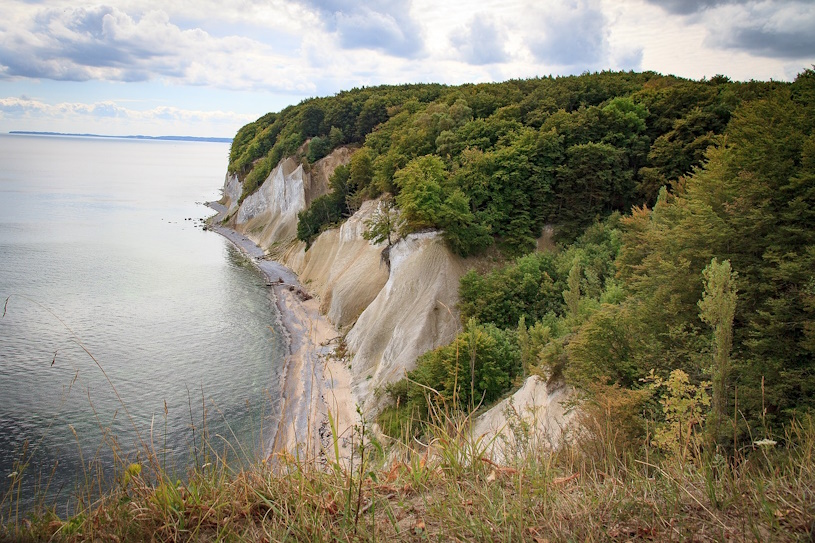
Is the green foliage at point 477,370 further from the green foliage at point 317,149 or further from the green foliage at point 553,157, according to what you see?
the green foliage at point 317,149

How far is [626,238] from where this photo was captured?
27172mm

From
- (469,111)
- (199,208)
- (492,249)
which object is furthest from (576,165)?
(199,208)

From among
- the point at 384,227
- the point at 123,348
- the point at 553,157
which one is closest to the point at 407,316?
the point at 384,227

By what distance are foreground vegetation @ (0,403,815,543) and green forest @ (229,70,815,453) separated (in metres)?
0.66

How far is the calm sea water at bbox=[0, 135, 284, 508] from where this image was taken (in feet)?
65.9

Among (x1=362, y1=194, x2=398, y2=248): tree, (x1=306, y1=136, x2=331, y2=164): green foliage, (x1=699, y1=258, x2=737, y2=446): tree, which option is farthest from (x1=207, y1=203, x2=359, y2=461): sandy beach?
(x1=306, y1=136, x2=331, y2=164): green foliage

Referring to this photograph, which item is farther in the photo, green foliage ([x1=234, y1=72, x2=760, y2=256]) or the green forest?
green foliage ([x1=234, y1=72, x2=760, y2=256])

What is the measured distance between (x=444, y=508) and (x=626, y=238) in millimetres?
26556

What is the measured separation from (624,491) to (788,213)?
16.4 m

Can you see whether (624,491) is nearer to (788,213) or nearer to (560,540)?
(560,540)


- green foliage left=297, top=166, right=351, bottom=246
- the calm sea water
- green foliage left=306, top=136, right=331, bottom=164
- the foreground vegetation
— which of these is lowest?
the calm sea water

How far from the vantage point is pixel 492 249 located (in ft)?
116

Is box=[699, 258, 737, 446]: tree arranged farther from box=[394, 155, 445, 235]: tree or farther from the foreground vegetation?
box=[394, 155, 445, 235]: tree

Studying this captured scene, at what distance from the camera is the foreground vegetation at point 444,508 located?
3.20 metres
